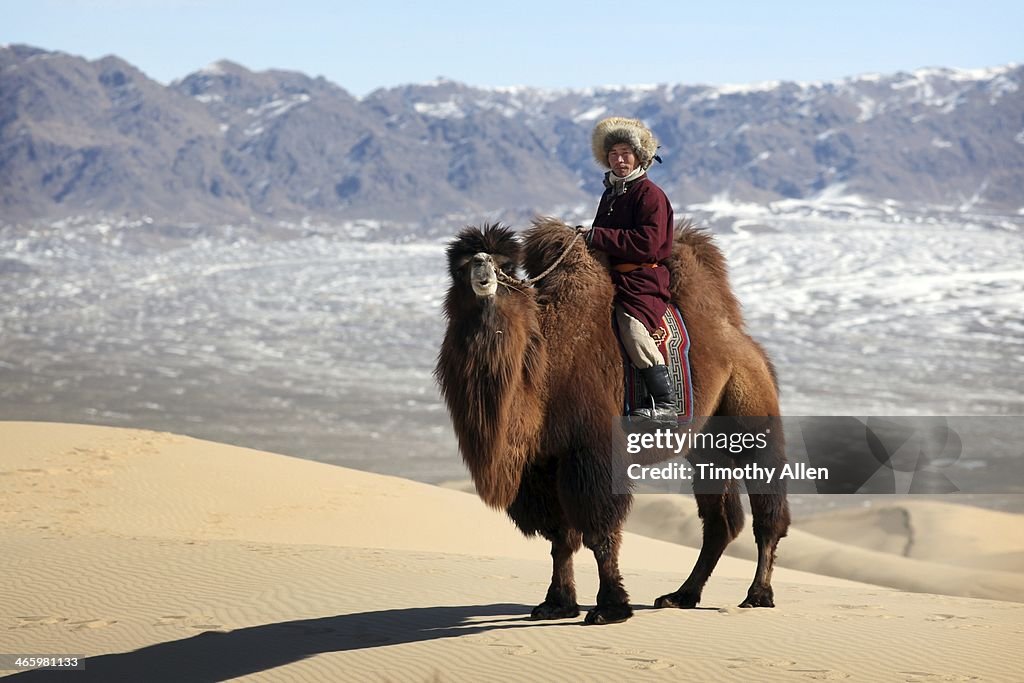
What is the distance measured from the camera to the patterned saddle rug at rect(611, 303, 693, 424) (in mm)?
7156

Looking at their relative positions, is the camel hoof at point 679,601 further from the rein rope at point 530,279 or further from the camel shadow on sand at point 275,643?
the rein rope at point 530,279

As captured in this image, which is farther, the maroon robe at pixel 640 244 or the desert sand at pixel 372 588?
the maroon robe at pixel 640 244

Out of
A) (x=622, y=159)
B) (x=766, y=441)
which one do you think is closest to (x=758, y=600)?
(x=766, y=441)

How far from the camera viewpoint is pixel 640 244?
728 centimetres

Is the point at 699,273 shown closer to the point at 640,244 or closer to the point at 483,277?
the point at 640,244

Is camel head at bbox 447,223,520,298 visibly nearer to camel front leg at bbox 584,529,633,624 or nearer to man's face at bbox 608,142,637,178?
man's face at bbox 608,142,637,178

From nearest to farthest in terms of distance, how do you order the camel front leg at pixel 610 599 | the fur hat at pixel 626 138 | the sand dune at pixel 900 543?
the camel front leg at pixel 610 599 < the fur hat at pixel 626 138 < the sand dune at pixel 900 543

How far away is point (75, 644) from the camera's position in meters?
7.89

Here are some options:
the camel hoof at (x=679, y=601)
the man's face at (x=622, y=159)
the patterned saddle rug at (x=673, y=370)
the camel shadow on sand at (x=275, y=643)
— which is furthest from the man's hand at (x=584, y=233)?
the camel hoof at (x=679, y=601)

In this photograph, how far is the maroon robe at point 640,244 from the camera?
7238mm

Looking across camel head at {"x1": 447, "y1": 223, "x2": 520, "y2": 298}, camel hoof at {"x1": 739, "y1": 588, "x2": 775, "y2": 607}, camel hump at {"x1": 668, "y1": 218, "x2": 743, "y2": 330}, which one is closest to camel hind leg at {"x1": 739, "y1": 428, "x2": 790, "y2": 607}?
camel hoof at {"x1": 739, "y1": 588, "x2": 775, "y2": 607}

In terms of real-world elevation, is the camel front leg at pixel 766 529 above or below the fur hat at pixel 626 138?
below

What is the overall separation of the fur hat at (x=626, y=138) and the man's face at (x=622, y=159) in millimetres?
21

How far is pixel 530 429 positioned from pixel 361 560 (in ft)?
14.0
